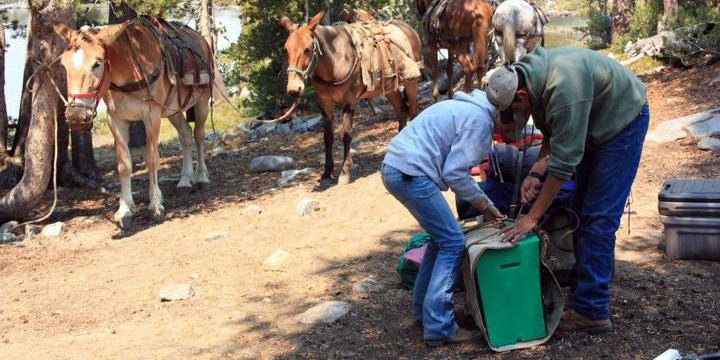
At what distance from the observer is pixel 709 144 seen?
962cm

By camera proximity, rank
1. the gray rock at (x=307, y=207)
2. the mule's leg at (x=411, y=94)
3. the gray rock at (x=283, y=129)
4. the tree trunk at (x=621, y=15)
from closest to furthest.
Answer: the gray rock at (x=307, y=207) < the mule's leg at (x=411, y=94) < the gray rock at (x=283, y=129) < the tree trunk at (x=621, y=15)

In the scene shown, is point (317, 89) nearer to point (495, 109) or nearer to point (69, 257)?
point (69, 257)

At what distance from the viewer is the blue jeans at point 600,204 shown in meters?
4.75

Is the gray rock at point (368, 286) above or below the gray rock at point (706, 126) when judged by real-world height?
above

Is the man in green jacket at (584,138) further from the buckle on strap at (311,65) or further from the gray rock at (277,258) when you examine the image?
the buckle on strap at (311,65)

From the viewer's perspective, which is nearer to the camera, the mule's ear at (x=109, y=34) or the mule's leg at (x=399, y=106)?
the mule's ear at (x=109, y=34)

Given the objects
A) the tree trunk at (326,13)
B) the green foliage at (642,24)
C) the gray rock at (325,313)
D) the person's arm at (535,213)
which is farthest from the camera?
the green foliage at (642,24)

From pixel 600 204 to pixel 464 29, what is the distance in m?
8.99

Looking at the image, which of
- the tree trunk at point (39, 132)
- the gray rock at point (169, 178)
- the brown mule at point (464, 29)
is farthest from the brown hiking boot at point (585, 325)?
the brown mule at point (464, 29)

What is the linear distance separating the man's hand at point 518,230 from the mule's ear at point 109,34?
5593 mm

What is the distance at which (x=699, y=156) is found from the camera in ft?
30.9

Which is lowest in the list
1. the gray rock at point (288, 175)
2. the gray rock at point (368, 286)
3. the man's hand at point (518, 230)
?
the gray rock at point (288, 175)

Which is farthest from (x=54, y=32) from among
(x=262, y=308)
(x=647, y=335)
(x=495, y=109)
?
(x=647, y=335)

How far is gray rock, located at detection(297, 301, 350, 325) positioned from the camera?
19.4 ft
